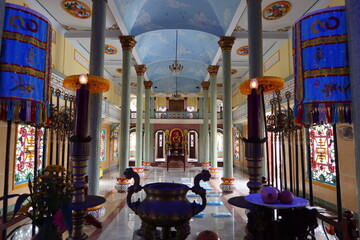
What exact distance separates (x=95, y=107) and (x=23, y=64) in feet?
10.4

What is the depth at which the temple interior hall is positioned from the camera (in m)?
1.92

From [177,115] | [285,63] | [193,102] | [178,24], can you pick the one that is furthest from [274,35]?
[193,102]

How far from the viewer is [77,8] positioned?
7.02 meters

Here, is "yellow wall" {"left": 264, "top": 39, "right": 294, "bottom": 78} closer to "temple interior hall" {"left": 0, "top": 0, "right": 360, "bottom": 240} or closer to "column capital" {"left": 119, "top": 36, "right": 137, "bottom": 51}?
"temple interior hall" {"left": 0, "top": 0, "right": 360, "bottom": 240}

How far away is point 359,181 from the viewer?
1662 mm

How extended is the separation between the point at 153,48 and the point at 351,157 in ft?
30.3

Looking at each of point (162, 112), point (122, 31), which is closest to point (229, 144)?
point (122, 31)

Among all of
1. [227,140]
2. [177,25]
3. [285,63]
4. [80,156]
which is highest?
[177,25]

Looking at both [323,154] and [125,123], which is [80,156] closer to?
[125,123]

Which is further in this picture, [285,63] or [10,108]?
[285,63]

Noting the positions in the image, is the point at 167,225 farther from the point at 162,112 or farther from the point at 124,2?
the point at 162,112

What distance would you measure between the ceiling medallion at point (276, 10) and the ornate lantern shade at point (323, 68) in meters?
5.53

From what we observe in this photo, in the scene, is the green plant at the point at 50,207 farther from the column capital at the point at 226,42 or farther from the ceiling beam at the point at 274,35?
the ceiling beam at the point at 274,35

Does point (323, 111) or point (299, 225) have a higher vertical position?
point (323, 111)
